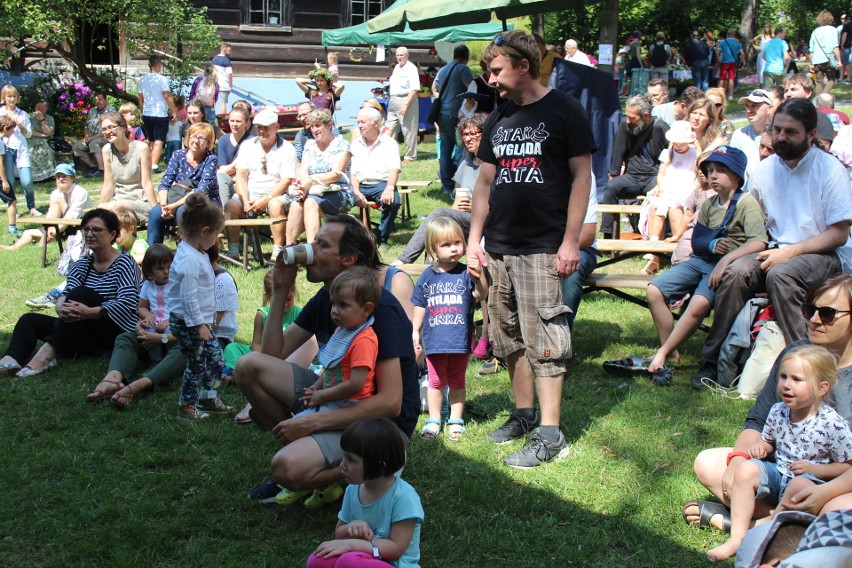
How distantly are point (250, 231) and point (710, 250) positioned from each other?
17.1 feet

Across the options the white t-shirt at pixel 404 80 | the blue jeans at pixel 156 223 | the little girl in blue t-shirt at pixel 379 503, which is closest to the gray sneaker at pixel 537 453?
the little girl in blue t-shirt at pixel 379 503

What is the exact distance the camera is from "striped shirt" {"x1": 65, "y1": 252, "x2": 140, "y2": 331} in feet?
19.6

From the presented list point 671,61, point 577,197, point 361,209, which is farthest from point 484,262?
point 671,61

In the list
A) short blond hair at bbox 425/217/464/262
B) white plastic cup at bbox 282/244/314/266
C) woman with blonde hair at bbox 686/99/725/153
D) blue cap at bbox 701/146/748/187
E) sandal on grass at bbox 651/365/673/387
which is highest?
woman with blonde hair at bbox 686/99/725/153

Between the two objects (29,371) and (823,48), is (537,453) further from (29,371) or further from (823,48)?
(823,48)

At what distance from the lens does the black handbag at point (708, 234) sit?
18.2 ft

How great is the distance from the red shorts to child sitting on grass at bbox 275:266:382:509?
19.2 meters

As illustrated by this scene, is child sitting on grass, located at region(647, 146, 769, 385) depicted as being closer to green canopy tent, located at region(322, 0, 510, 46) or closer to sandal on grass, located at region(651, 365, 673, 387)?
sandal on grass, located at region(651, 365, 673, 387)

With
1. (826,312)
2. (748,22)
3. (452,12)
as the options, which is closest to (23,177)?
(452,12)

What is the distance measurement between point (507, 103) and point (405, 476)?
190 cm

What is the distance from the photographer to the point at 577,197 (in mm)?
4207

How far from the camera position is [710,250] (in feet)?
18.5

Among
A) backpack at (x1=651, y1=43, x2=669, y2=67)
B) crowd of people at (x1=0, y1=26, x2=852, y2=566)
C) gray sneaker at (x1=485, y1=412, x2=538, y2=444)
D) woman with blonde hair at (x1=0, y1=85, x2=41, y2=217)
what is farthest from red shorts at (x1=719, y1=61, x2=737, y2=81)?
gray sneaker at (x1=485, y1=412, x2=538, y2=444)

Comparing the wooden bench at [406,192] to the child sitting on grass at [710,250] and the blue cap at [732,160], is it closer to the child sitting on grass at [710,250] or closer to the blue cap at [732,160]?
the child sitting on grass at [710,250]
